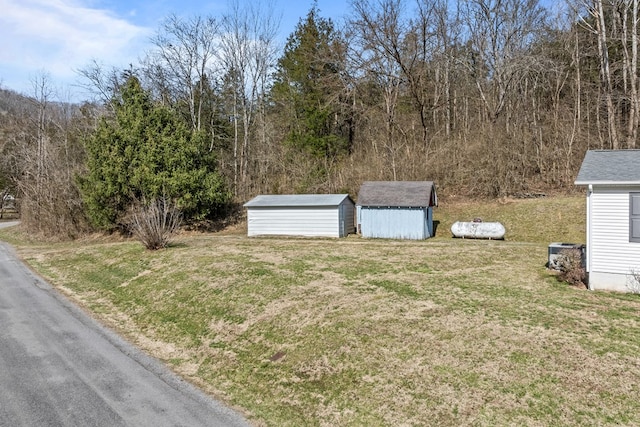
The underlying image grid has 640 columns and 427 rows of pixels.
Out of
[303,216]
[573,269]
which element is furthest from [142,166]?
[573,269]

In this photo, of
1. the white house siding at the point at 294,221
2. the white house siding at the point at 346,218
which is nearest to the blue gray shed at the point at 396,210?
the white house siding at the point at 346,218

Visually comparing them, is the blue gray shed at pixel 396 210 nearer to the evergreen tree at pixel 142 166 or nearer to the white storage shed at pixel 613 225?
the evergreen tree at pixel 142 166

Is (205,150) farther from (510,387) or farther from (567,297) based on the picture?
(510,387)

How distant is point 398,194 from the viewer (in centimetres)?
2359

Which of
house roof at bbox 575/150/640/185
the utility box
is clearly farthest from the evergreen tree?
house roof at bbox 575/150/640/185

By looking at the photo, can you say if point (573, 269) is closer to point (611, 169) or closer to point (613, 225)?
point (613, 225)

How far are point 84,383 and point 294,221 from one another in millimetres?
17606

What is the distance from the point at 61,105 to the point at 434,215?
123 feet

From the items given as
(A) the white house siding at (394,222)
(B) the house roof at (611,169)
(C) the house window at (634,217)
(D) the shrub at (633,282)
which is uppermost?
(B) the house roof at (611,169)

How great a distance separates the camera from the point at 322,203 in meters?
24.0

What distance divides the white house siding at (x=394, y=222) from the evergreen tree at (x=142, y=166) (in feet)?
34.1

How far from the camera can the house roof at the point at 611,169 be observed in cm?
1064

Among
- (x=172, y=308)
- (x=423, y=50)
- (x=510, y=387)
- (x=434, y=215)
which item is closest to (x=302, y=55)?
(x=423, y=50)

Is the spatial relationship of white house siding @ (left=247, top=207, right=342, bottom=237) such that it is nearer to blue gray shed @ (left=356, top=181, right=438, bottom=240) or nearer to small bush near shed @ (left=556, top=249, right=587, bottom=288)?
blue gray shed @ (left=356, top=181, right=438, bottom=240)
